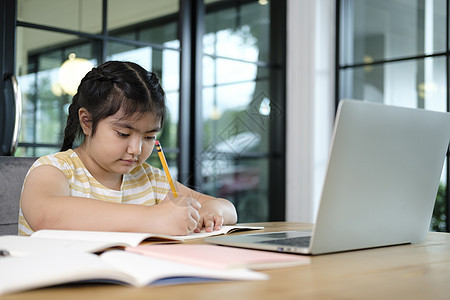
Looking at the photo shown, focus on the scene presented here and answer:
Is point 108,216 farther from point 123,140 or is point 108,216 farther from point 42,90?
point 42,90

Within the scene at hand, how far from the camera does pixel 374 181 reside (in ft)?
2.84

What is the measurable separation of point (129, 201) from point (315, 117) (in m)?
2.10

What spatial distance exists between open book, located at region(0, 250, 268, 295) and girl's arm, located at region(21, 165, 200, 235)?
1.12 ft

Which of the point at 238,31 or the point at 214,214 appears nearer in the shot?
the point at 214,214

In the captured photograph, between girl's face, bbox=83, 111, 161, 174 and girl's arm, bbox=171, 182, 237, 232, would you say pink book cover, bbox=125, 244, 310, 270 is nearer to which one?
girl's arm, bbox=171, 182, 237, 232

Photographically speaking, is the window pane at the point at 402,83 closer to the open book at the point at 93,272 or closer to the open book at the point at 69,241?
the open book at the point at 69,241

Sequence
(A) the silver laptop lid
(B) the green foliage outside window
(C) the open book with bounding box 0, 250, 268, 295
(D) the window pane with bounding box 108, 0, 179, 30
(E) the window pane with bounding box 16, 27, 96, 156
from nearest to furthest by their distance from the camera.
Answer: (C) the open book with bounding box 0, 250, 268, 295 < (A) the silver laptop lid < (E) the window pane with bounding box 16, 27, 96, 156 < (D) the window pane with bounding box 108, 0, 179, 30 < (B) the green foliage outside window

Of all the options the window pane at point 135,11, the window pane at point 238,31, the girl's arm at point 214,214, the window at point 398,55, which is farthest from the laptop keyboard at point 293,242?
the window pane at point 238,31

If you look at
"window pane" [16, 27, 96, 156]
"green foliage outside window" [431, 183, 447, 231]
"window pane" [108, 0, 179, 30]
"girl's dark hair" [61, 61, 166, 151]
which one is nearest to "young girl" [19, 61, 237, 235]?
"girl's dark hair" [61, 61, 166, 151]

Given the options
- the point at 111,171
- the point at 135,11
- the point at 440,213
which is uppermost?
the point at 135,11

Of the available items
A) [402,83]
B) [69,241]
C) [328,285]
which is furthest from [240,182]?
[328,285]

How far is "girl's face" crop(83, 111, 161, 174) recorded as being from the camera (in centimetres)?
140

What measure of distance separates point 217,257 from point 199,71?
258 cm

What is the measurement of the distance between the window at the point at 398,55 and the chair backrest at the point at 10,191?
2.37 meters
